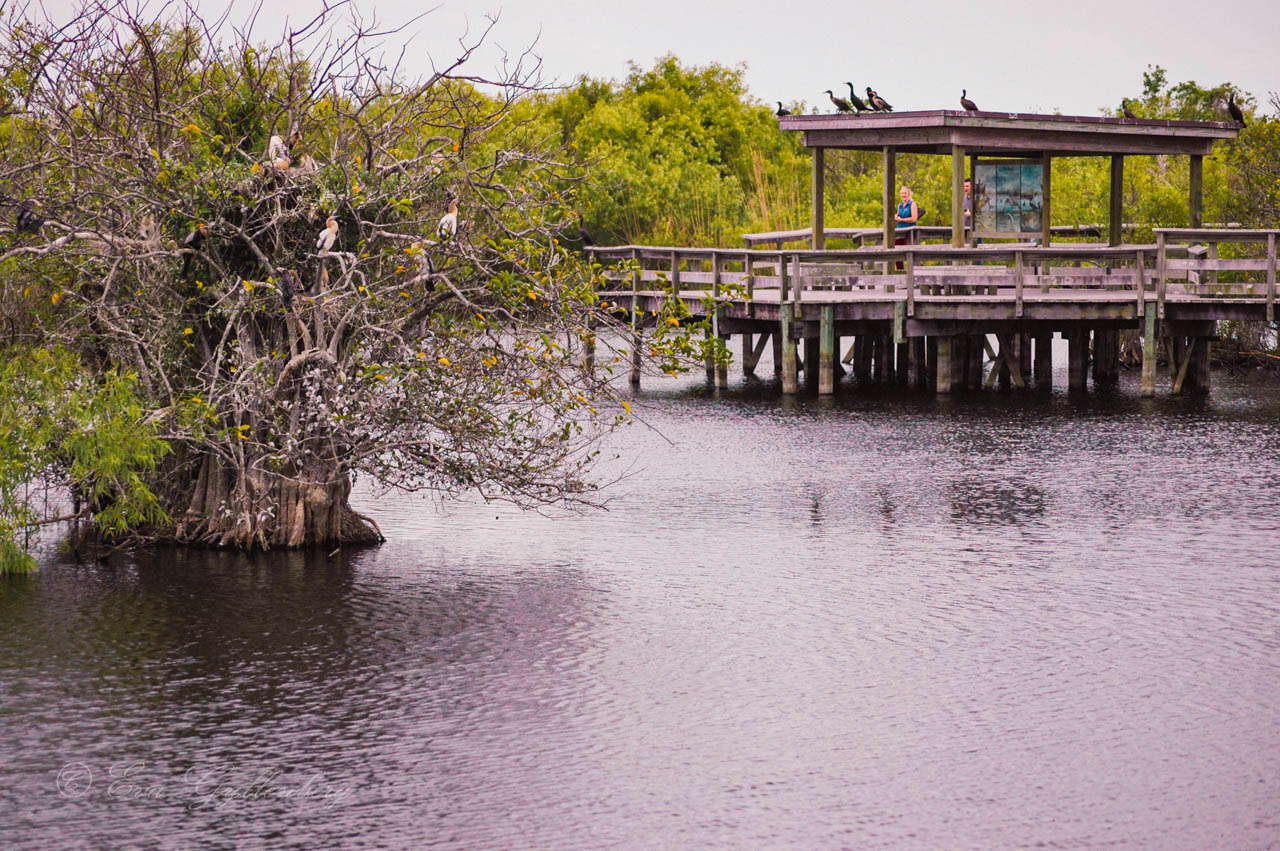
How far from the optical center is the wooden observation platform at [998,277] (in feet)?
86.2

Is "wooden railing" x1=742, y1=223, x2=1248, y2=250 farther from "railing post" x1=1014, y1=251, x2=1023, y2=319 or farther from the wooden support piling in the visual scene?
"railing post" x1=1014, y1=251, x2=1023, y2=319

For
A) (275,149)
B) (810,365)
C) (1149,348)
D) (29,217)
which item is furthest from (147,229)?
(810,365)

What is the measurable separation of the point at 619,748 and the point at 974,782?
2037mm

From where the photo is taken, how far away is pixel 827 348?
2741 centimetres

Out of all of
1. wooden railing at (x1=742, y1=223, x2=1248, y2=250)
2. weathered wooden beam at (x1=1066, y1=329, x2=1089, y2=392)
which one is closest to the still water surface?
weathered wooden beam at (x1=1066, y1=329, x2=1089, y2=392)

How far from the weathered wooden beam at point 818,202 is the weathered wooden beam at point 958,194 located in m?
2.29

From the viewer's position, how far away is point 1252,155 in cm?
3222

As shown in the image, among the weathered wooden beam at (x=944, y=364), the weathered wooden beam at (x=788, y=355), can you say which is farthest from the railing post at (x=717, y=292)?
the weathered wooden beam at (x=944, y=364)

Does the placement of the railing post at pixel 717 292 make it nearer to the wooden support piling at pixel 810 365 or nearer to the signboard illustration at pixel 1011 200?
the wooden support piling at pixel 810 365

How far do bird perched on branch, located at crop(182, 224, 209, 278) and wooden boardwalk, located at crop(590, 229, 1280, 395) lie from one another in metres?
10.0

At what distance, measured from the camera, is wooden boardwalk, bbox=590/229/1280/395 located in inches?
1030

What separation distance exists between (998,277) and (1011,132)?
112 inches

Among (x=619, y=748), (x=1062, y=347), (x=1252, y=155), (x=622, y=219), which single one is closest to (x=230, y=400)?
(x=619, y=748)

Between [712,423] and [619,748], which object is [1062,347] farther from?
[619,748]
